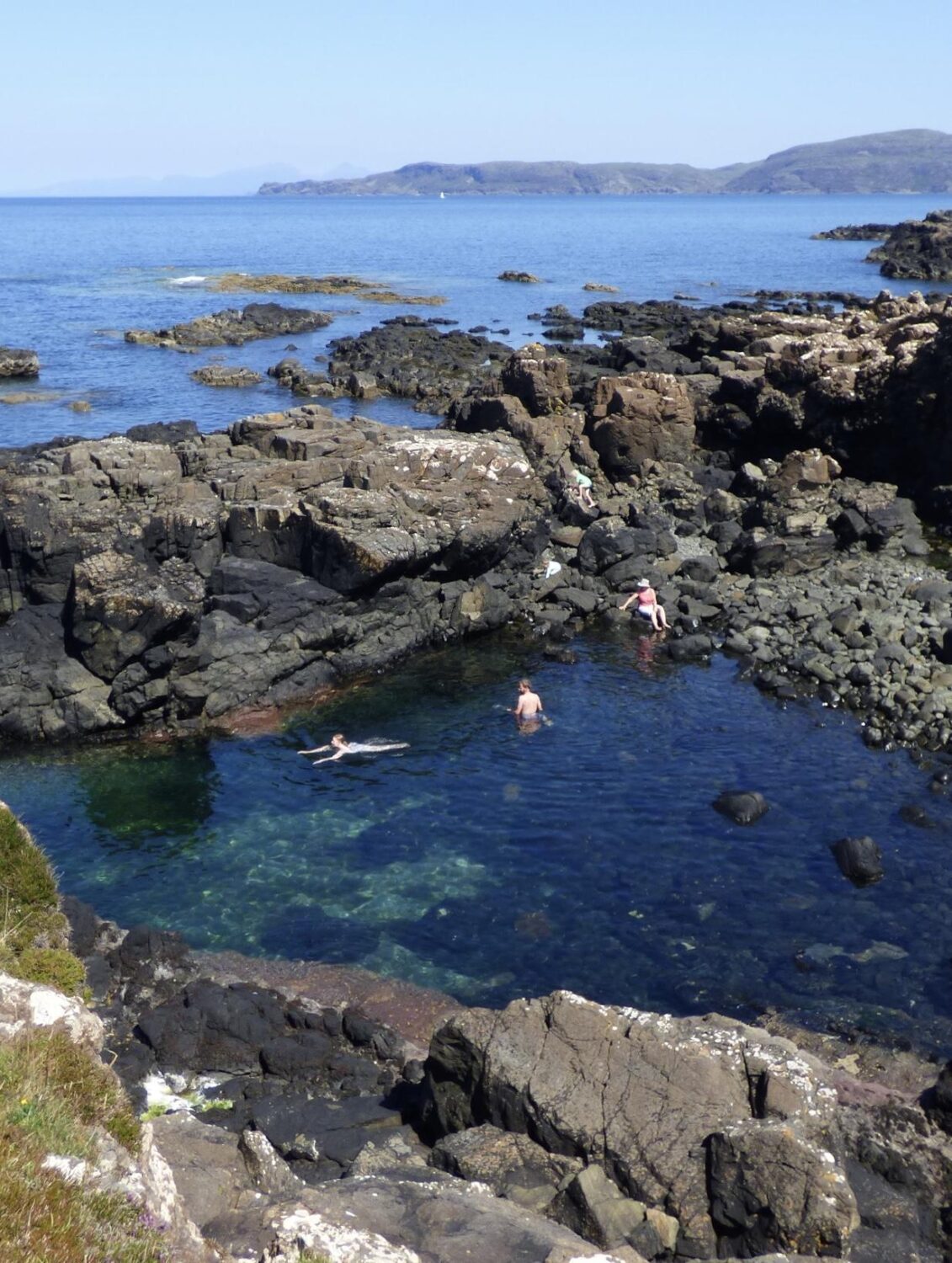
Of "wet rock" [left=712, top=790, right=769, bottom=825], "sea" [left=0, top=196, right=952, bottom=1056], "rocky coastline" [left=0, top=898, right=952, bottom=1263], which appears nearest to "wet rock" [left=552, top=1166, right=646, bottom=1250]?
"rocky coastline" [left=0, top=898, right=952, bottom=1263]

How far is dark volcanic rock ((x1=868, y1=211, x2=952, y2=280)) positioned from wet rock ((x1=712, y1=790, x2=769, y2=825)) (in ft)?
469

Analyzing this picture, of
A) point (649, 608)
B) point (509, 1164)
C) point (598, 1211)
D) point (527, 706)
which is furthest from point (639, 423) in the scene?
point (598, 1211)

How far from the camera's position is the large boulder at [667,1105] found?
1416 centimetres

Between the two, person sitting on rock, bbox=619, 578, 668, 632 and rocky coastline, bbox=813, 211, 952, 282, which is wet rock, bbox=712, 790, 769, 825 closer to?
person sitting on rock, bbox=619, 578, 668, 632

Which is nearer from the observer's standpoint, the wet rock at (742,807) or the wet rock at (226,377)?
the wet rock at (742,807)

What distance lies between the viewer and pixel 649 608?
38.6 m

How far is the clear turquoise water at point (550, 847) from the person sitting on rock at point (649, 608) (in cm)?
354

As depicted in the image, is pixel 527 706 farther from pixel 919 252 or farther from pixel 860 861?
pixel 919 252

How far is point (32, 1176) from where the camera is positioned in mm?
9117

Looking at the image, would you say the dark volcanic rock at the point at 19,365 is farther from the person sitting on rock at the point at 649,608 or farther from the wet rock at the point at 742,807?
the wet rock at the point at 742,807

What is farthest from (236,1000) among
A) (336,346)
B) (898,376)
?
(336,346)

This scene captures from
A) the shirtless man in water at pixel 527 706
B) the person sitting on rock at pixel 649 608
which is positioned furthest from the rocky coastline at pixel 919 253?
the shirtless man in water at pixel 527 706

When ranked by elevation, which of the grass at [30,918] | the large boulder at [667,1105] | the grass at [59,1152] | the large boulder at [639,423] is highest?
the large boulder at [639,423]

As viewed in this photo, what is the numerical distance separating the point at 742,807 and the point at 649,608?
12.5 metres
